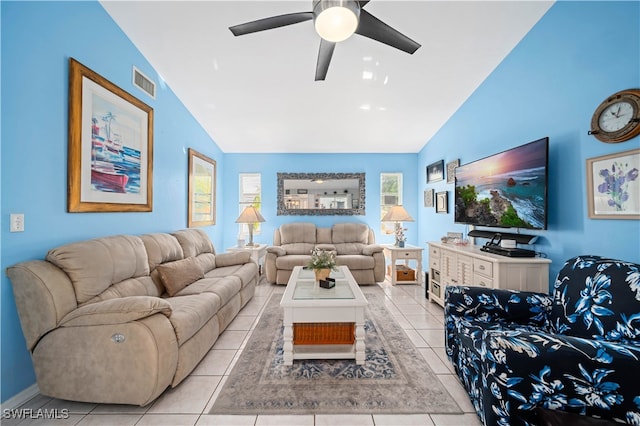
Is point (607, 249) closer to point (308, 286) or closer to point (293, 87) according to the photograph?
point (308, 286)

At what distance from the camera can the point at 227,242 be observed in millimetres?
5367

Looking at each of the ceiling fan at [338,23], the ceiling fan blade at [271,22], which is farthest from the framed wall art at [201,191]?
the ceiling fan at [338,23]

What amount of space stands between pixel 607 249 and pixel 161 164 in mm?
4470

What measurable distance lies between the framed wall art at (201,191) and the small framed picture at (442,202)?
414 centimetres

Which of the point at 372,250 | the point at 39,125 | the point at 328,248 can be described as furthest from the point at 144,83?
the point at 372,250

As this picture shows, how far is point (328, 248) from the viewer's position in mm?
4742

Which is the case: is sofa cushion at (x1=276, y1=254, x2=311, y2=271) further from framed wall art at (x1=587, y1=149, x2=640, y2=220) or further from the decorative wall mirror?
framed wall art at (x1=587, y1=149, x2=640, y2=220)

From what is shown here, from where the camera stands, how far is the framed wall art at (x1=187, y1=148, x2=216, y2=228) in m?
3.98

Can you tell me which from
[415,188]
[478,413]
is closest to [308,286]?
[478,413]

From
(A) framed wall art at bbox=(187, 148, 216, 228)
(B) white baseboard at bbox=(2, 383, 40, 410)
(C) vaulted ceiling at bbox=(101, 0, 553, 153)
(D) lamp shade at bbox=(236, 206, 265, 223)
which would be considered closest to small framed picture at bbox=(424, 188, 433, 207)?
(C) vaulted ceiling at bbox=(101, 0, 553, 153)

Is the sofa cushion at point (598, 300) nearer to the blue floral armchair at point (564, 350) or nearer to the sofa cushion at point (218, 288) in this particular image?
the blue floral armchair at point (564, 350)

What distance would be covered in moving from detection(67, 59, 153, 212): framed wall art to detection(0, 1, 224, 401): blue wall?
0.07 metres

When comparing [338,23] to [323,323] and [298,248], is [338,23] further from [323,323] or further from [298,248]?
[298,248]

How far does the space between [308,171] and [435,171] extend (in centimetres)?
252
